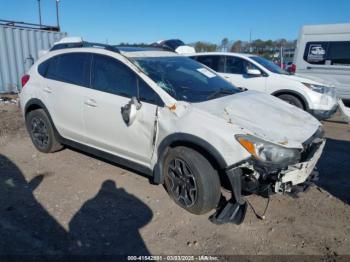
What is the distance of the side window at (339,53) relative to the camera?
A: 8.56 m

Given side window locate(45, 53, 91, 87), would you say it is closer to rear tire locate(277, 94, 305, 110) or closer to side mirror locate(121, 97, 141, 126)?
side mirror locate(121, 97, 141, 126)

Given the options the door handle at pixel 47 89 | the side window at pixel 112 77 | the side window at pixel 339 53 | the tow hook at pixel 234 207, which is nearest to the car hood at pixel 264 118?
the tow hook at pixel 234 207

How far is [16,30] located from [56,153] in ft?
25.7

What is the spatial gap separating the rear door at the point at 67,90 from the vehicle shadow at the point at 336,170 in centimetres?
330

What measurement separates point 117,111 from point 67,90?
109cm

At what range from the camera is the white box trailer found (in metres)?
10.6

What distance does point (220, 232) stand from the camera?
3012 mm

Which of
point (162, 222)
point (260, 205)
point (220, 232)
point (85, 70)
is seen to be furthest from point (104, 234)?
point (85, 70)

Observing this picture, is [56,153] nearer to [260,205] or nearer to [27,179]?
[27,179]

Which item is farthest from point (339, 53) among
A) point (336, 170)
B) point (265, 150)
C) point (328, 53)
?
point (265, 150)

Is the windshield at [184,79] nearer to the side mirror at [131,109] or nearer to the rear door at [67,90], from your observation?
the side mirror at [131,109]

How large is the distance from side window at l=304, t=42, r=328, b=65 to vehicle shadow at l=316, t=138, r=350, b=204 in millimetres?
4013

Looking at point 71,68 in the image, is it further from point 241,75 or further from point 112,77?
point 241,75

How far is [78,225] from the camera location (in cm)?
308
